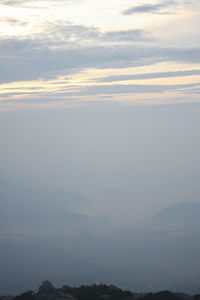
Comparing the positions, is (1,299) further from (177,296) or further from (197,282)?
(197,282)

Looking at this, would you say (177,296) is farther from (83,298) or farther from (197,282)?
(197,282)

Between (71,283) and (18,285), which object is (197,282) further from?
(18,285)

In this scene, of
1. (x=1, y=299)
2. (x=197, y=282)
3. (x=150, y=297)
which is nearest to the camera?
(x=150, y=297)

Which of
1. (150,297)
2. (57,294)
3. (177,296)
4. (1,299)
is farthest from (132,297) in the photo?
(1,299)

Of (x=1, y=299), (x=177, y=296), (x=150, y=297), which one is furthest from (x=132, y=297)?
(x=1, y=299)

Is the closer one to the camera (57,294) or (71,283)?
(57,294)

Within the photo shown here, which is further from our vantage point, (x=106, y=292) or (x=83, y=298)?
(x=106, y=292)

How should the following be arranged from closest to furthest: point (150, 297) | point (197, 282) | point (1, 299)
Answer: point (150, 297)
point (1, 299)
point (197, 282)
